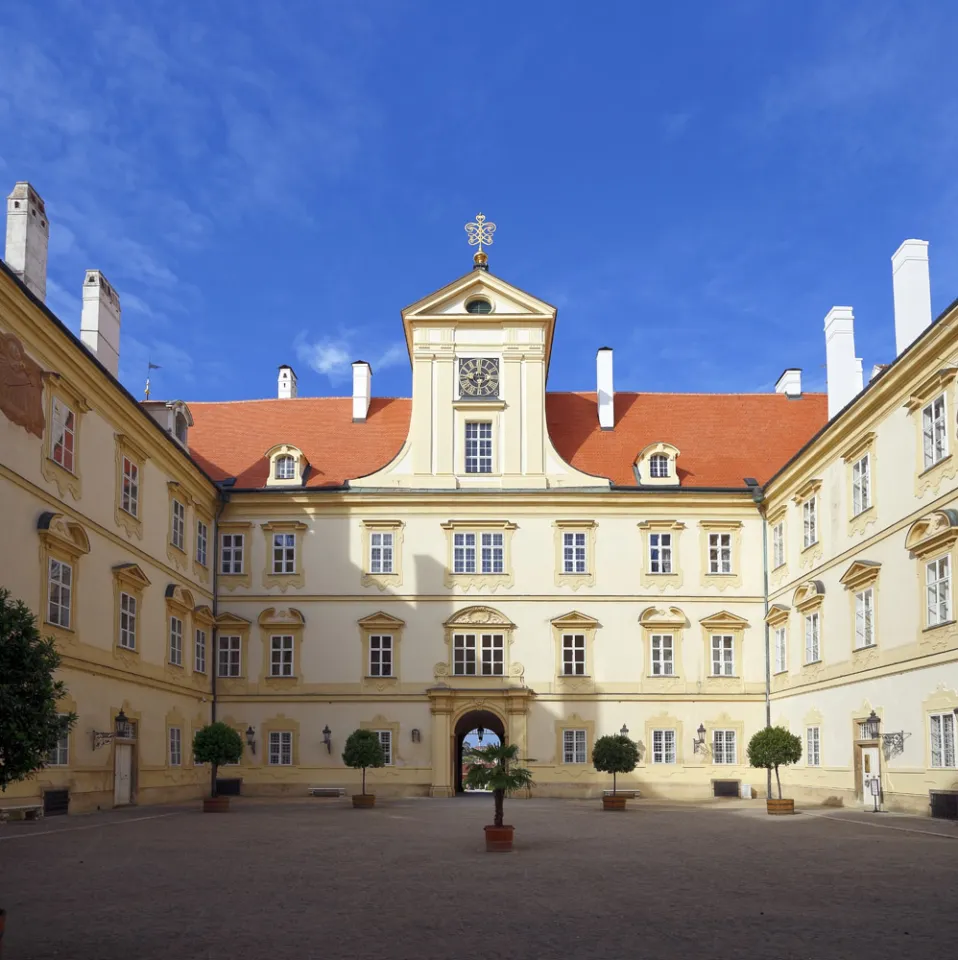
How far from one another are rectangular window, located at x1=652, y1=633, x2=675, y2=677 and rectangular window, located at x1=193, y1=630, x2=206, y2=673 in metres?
13.0

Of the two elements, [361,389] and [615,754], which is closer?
[615,754]

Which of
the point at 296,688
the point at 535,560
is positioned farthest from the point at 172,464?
the point at 535,560

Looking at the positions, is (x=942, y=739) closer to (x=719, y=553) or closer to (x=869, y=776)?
(x=869, y=776)

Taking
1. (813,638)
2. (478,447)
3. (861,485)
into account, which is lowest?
(813,638)

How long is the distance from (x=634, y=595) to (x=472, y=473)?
236 inches

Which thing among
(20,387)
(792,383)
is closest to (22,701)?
(20,387)

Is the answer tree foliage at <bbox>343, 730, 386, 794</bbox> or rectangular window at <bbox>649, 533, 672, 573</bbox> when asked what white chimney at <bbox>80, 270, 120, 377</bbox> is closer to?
tree foliage at <bbox>343, 730, 386, 794</bbox>

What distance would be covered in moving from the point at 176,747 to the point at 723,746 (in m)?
15.3

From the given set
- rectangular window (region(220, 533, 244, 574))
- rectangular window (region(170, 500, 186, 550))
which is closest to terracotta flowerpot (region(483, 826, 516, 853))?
rectangular window (region(170, 500, 186, 550))

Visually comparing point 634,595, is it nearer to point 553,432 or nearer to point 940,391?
point 553,432

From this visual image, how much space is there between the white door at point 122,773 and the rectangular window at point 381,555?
997 cm

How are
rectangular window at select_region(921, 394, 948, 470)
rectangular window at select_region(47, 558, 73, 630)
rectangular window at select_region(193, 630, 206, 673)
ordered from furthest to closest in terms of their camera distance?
rectangular window at select_region(193, 630, 206, 673) < rectangular window at select_region(47, 558, 73, 630) < rectangular window at select_region(921, 394, 948, 470)

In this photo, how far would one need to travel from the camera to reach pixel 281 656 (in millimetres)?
34750

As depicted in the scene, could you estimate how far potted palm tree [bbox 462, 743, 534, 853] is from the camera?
1647 centimetres
